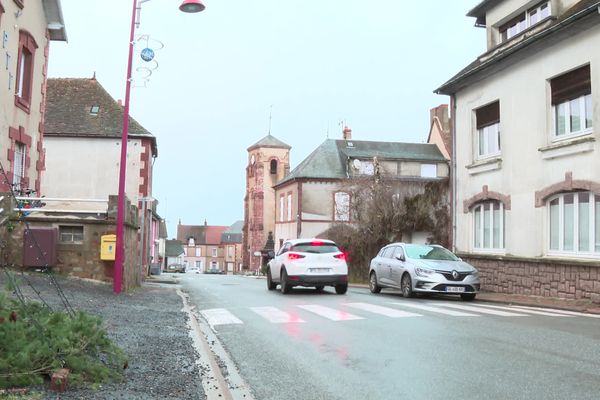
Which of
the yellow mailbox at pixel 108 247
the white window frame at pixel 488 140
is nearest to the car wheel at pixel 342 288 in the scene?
the yellow mailbox at pixel 108 247

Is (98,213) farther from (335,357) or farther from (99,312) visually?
(335,357)

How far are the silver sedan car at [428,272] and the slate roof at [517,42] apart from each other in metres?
6.37

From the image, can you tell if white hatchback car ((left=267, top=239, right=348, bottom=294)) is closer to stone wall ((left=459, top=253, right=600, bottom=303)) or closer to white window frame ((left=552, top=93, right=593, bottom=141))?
stone wall ((left=459, top=253, right=600, bottom=303))

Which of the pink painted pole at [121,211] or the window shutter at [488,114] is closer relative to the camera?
the pink painted pole at [121,211]

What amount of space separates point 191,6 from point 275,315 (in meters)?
7.00

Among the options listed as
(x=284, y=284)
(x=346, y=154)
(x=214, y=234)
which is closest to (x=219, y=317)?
(x=284, y=284)

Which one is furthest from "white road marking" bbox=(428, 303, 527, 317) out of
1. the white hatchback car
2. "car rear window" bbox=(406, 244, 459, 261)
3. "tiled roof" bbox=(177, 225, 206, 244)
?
"tiled roof" bbox=(177, 225, 206, 244)

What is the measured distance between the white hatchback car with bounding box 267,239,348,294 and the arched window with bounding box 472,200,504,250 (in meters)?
5.45

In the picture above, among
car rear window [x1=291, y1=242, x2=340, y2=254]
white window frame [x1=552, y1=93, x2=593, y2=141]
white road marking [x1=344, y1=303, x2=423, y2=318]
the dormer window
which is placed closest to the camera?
white road marking [x1=344, y1=303, x2=423, y2=318]

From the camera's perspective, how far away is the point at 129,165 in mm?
31828

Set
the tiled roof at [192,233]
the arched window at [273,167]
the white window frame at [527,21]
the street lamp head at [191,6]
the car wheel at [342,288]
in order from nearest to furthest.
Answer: the street lamp head at [191,6] < the car wheel at [342,288] < the white window frame at [527,21] < the arched window at [273,167] < the tiled roof at [192,233]

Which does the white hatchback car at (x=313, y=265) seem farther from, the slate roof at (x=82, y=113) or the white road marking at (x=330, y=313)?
the slate roof at (x=82, y=113)

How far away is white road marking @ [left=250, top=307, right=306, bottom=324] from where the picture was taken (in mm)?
10930

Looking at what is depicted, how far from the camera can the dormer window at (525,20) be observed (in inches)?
726
